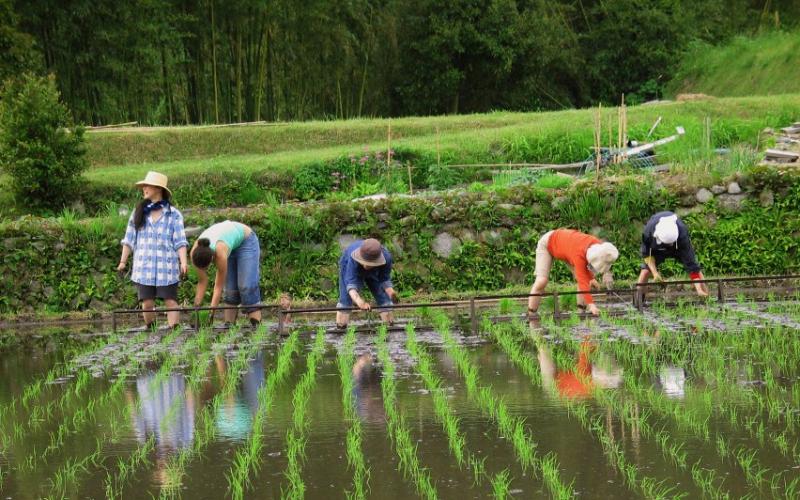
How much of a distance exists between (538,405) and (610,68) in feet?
79.4

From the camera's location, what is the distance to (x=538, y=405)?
20.0 ft

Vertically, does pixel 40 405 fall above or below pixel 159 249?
below

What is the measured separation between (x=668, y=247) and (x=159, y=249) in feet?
15.0

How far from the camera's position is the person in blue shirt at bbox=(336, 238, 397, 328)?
29.2 feet

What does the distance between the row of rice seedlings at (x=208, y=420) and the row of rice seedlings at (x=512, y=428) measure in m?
1.27

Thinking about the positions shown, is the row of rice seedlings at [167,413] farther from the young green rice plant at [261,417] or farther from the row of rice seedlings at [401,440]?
the row of rice seedlings at [401,440]

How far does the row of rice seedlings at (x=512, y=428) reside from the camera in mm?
4504

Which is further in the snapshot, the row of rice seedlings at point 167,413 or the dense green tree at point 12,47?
the dense green tree at point 12,47

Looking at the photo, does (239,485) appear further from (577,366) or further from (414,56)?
(414,56)

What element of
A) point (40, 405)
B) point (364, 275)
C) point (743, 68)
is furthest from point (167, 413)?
point (743, 68)

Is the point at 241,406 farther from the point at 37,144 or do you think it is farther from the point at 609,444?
the point at 37,144

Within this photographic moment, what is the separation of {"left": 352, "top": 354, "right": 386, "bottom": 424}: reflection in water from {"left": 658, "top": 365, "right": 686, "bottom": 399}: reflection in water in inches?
65.8

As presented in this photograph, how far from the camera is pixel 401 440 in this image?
17.5 ft

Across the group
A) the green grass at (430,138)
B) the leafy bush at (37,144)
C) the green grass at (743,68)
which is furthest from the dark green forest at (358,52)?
the leafy bush at (37,144)
